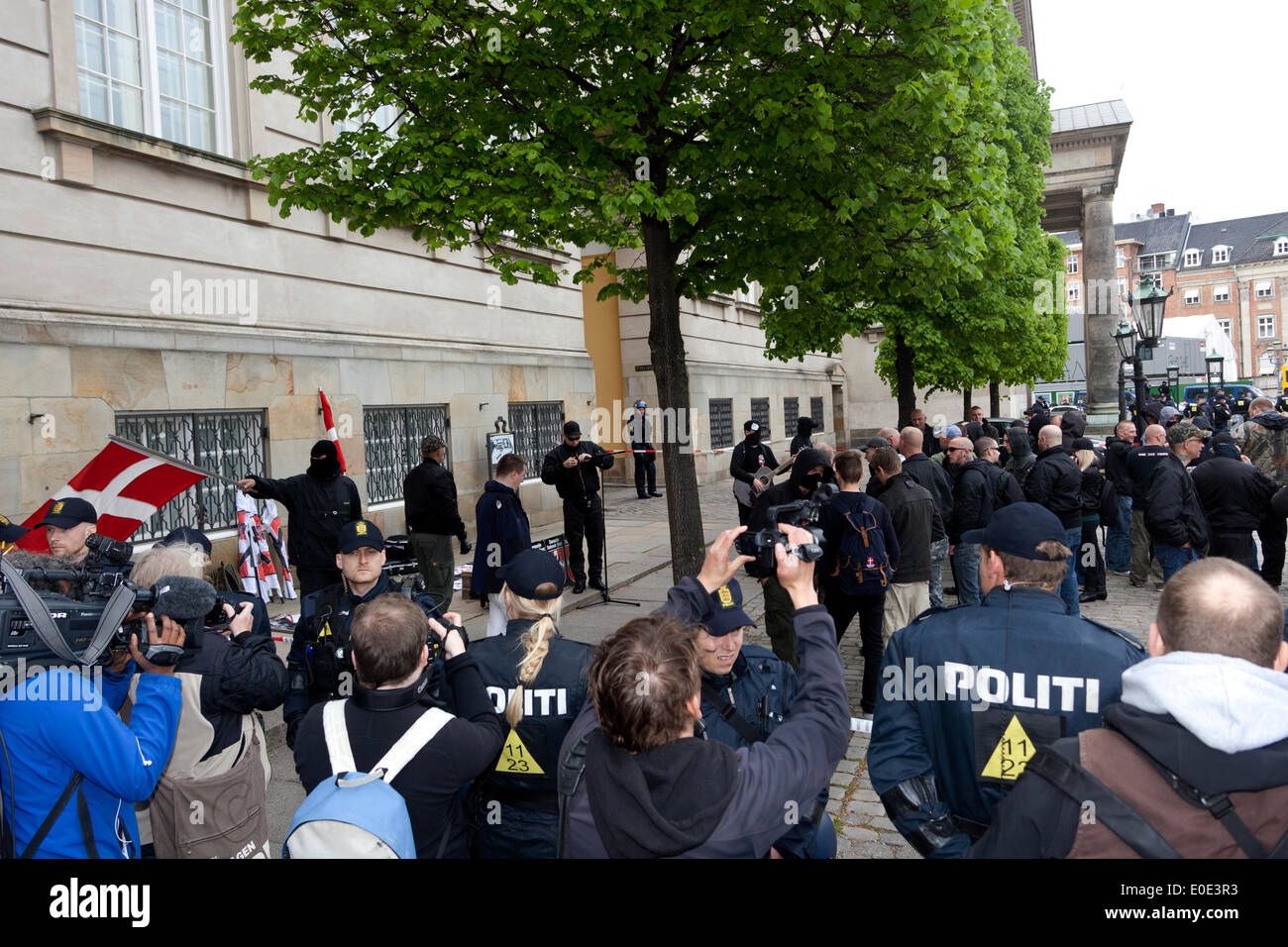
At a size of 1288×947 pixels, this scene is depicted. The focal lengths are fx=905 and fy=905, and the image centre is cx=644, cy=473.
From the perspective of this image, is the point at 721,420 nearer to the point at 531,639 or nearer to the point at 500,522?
the point at 500,522

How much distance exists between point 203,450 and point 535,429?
22.6 feet

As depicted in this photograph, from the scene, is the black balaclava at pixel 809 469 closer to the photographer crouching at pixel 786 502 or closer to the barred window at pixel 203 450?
the photographer crouching at pixel 786 502

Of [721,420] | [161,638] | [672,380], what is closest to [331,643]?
[161,638]

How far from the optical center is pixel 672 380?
8.75 metres

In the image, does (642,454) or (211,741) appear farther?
(642,454)

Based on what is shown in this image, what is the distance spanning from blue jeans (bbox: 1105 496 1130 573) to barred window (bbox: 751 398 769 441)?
600 inches

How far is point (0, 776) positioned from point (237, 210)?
911cm

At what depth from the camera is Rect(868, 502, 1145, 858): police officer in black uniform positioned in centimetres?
277

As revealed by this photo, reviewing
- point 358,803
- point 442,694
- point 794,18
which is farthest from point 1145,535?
point 358,803

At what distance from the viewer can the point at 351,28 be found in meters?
7.86

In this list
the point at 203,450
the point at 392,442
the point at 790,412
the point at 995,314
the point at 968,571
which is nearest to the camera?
the point at 968,571

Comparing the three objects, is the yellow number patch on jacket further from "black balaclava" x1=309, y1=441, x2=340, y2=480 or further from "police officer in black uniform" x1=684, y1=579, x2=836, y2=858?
"black balaclava" x1=309, y1=441, x2=340, y2=480

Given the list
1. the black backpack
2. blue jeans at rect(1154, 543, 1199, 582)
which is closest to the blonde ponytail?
the black backpack

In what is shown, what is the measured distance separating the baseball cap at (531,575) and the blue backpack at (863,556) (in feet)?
10.7
